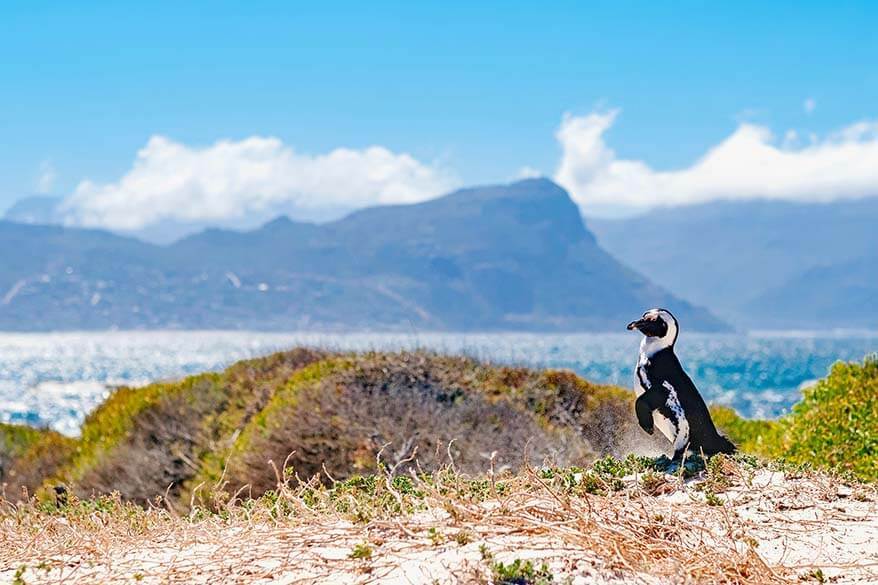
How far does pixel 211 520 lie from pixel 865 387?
24.3 ft

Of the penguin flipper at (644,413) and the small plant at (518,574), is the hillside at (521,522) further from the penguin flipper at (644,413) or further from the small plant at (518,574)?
the penguin flipper at (644,413)

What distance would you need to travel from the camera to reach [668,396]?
23.4 feet

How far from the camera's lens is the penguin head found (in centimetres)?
723

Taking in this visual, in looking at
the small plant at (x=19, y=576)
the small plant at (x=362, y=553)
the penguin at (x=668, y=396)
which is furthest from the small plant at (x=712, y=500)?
the small plant at (x=19, y=576)

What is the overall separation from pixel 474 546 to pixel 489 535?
163 millimetres

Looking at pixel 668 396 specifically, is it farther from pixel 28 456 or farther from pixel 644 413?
pixel 28 456

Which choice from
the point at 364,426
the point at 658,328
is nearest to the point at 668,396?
the point at 658,328

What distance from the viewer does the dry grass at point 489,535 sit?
17.2ft

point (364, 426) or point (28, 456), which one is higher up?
point (364, 426)

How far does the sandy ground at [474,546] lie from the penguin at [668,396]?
29.0 inches

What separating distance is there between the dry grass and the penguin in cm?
31

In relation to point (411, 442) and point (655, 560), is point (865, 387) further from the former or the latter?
point (655, 560)

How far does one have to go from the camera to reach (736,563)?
17.3 feet

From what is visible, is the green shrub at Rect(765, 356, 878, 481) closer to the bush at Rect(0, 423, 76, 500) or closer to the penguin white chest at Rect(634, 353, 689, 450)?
the penguin white chest at Rect(634, 353, 689, 450)
